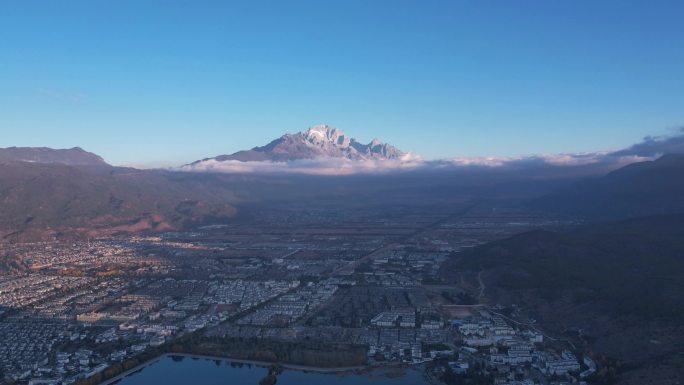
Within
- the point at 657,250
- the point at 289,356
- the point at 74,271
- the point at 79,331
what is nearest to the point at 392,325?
the point at 289,356

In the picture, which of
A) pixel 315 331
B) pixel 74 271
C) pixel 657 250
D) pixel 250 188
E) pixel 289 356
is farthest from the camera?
pixel 250 188

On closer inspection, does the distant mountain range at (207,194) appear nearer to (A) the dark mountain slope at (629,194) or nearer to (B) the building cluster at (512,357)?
(A) the dark mountain slope at (629,194)

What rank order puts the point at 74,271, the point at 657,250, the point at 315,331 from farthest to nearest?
the point at 74,271
the point at 657,250
the point at 315,331

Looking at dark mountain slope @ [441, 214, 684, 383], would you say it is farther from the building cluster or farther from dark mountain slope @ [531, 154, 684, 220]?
dark mountain slope @ [531, 154, 684, 220]

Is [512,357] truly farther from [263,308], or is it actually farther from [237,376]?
[263,308]

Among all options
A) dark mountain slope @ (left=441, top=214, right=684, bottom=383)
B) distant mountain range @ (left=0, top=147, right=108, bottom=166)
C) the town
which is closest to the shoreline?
the town

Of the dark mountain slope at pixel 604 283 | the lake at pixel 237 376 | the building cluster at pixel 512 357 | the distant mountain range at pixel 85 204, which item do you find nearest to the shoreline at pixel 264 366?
the lake at pixel 237 376

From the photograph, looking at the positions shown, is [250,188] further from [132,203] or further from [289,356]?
[289,356]

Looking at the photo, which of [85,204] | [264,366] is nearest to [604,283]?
[264,366]
